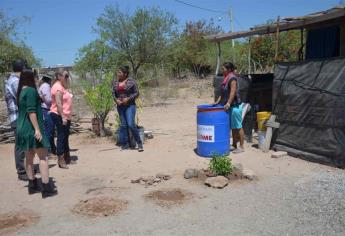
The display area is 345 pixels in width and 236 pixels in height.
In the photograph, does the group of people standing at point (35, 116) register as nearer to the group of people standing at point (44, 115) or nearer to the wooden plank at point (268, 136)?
the group of people standing at point (44, 115)

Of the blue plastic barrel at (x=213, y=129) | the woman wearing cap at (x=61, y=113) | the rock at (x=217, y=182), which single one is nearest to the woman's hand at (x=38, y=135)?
the woman wearing cap at (x=61, y=113)

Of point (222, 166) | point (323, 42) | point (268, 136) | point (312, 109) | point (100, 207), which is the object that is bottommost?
point (100, 207)

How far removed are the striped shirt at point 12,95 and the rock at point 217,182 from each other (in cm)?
320

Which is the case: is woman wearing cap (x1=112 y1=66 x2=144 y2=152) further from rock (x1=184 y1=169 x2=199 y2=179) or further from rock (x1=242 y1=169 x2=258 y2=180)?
rock (x1=242 y1=169 x2=258 y2=180)

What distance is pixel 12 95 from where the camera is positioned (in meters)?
6.48

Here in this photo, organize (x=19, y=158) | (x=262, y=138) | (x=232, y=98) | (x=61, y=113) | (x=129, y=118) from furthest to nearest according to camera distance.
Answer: (x=129, y=118), (x=262, y=138), (x=232, y=98), (x=61, y=113), (x=19, y=158)

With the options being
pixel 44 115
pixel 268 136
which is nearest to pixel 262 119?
pixel 268 136

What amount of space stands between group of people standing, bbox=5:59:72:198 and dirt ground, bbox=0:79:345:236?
0.30 meters

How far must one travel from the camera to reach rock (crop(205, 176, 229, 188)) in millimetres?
5773

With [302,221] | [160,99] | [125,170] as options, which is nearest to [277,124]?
[125,170]

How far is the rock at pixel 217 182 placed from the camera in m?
5.77

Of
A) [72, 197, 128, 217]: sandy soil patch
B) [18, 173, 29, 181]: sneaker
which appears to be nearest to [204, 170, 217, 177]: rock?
[72, 197, 128, 217]: sandy soil patch

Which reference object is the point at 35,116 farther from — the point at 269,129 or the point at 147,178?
the point at 269,129

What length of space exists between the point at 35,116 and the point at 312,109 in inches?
180
